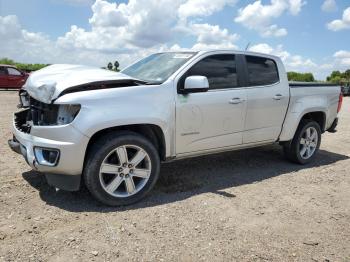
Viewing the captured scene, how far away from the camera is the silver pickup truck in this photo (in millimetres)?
3783

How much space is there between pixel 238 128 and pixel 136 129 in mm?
1524

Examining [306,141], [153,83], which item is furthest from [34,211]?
[306,141]

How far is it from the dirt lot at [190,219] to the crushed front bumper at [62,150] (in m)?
0.35

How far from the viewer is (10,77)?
20.0 metres

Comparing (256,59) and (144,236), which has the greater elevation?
(256,59)

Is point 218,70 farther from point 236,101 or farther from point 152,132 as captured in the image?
point 152,132

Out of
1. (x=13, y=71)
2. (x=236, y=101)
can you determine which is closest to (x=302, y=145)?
(x=236, y=101)

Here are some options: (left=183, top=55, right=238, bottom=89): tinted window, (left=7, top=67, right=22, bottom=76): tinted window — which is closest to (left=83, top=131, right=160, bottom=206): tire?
(left=183, top=55, right=238, bottom=89): tinted window

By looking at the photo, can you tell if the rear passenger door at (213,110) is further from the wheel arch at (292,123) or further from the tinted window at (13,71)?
the tinted window at (13,71)

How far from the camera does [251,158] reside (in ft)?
21.3

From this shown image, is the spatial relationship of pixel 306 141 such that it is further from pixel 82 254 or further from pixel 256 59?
pixel 82 254

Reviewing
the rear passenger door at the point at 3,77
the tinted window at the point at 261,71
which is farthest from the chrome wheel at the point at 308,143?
the rear passenger door at the point at 3,77

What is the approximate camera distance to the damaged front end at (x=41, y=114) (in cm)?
377

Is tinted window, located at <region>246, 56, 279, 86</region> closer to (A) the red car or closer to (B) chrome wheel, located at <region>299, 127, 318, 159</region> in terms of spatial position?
(B) chrome wheel, located at <region>299, 127, 318, 159</region>
